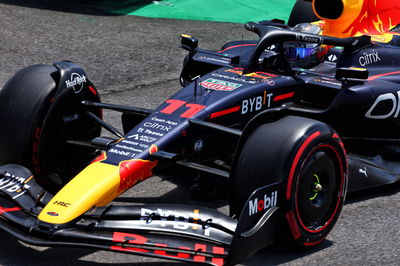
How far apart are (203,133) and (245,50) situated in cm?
172

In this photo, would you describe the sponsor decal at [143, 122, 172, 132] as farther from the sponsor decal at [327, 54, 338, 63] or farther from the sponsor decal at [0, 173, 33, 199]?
the sponsor decal at [327, 54, 338, 63]

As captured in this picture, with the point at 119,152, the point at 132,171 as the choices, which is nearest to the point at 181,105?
the point at 119,152

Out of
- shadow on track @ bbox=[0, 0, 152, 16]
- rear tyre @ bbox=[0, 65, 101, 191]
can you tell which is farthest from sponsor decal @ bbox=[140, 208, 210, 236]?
shadow on track @ bbox=[0, 0, 152, 16]

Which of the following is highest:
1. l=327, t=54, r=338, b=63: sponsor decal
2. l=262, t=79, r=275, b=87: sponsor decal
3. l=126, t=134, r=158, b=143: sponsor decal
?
l=327, t=54, r=338, b=63: sponsor decal

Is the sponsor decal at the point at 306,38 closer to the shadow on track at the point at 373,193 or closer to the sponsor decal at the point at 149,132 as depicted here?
the shadow on track at the point at 373,193

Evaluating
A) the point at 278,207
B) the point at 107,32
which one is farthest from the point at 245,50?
the point at 107,32

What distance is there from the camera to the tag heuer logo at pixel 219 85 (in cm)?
565

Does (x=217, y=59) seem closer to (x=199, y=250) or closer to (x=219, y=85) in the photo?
(x=219, y=85)

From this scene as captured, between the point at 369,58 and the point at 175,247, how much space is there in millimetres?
2898

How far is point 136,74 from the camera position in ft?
30.9

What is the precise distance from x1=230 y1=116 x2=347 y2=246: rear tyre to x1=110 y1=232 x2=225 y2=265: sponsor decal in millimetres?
421

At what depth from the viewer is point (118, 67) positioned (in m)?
9.65

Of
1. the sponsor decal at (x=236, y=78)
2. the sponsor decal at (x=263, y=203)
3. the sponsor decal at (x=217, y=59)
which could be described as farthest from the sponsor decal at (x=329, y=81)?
the sponsor decal at (x=263, y=203)

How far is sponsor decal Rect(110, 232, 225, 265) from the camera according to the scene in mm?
4320
